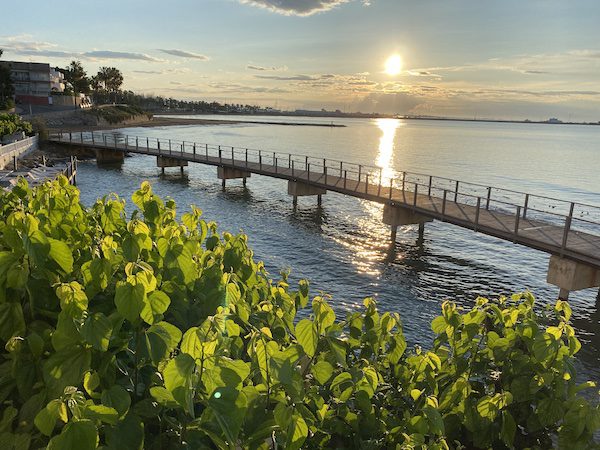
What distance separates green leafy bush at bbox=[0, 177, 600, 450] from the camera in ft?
6.91

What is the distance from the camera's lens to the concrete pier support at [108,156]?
192ft

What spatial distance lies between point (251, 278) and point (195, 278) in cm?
100

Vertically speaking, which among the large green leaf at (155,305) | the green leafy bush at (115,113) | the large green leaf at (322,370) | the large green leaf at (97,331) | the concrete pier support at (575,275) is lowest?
the concrete pier support at (575,275)

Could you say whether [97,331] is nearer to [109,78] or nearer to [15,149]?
[15,149]

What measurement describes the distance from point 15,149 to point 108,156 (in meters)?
17.0

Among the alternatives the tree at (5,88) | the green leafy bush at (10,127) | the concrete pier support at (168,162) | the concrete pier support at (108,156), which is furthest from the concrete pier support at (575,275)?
the tree at (5,88)

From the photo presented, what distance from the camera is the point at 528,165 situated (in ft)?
314

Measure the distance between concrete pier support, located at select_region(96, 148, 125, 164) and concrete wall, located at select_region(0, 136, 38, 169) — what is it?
24.4 ft

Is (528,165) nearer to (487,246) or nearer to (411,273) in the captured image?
(487,246)

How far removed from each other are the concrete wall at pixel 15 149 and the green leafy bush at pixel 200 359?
38731 mm

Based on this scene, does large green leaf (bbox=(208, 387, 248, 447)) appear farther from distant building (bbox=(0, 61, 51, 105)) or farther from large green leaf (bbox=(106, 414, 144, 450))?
distant building (bbox=(0, 61, 51, 105))

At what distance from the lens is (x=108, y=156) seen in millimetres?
59812

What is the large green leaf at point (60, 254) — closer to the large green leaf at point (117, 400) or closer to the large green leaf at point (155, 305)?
the large green leaf at point (155, 305)

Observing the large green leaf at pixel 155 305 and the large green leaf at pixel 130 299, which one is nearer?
the large green leaf at pixel 130 299
